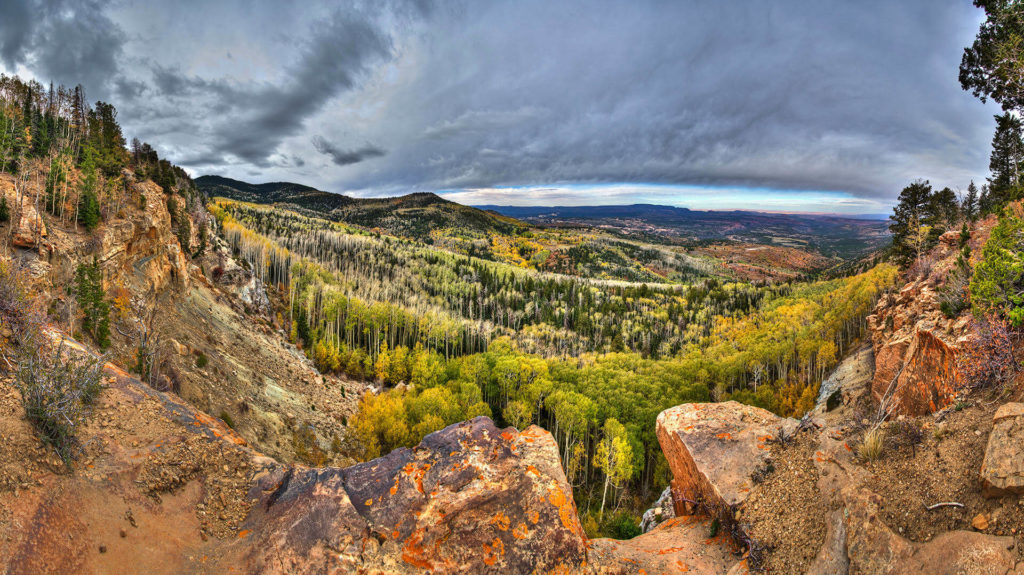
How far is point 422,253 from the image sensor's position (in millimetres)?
161625

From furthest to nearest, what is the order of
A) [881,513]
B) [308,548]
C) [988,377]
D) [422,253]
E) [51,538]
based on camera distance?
[422,253]
[988,377]
[308,548]
[881,513]
[51,538]

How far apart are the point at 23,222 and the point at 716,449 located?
37.1 metres

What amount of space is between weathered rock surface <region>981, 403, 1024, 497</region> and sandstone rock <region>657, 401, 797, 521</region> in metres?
4.88

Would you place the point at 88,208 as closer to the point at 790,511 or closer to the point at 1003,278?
the point at 790,511

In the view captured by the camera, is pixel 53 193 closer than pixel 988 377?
No

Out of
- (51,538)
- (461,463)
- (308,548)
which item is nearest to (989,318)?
(461,463)

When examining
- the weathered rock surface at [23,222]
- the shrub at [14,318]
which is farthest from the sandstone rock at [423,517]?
the weathered rock surface at [23,222]

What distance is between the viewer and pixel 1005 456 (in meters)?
6.42

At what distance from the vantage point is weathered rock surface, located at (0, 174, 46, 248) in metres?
20.8

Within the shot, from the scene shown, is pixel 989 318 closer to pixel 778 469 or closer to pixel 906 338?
pixel 778 469

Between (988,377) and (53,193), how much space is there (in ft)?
164

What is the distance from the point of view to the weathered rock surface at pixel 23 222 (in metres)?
20.8

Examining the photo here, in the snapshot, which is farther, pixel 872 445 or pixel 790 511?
pixel 790 511

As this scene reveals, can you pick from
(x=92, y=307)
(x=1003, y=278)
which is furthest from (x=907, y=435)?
(x=92, y=307)
